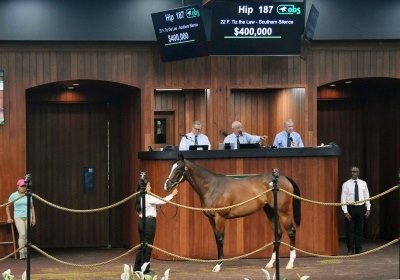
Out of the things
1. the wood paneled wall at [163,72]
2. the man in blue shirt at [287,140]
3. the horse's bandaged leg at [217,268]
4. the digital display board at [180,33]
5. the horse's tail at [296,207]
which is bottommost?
the horse's bandaged leg at [217,268]

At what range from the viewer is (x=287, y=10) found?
1664 cm

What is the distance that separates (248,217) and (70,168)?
177 inches

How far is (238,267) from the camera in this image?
14906mm

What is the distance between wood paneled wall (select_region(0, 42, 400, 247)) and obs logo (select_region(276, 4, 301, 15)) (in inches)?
48.9

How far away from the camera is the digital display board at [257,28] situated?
16.4m

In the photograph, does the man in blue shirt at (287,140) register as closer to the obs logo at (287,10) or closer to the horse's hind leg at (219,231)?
the obs logo at (287,10)

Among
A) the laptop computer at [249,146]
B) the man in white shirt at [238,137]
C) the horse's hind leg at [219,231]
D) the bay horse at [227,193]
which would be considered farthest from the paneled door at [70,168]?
the horse's hind leg at [219,231]

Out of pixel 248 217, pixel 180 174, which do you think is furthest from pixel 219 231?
pixel 248 217

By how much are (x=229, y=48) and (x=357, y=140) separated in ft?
16.4

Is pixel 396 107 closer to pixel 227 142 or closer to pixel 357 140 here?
pixel 357 140

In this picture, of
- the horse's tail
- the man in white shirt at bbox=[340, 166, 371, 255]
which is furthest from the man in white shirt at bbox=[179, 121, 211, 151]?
the man in white shirt at bbox=[340, 166, 371, 255]

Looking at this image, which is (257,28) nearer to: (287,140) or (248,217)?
(287,140)

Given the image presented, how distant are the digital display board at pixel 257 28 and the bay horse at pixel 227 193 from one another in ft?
8.53

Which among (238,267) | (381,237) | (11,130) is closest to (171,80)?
(11,130)
